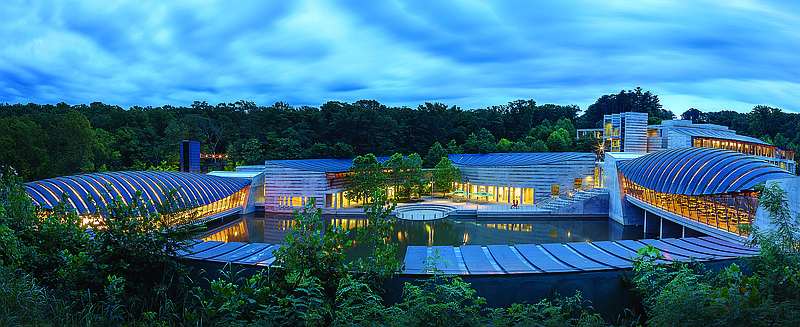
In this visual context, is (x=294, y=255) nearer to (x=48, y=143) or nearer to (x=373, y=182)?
(x=373, y=182)

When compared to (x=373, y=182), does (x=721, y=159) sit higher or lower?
higher

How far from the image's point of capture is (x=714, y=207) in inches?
834

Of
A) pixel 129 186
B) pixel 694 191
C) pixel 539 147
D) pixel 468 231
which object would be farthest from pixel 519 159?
pixel 129 186

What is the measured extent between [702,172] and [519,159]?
67.4 feet

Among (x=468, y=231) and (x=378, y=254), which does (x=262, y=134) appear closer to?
(x=468, y=231)

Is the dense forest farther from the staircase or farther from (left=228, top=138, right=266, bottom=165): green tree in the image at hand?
the staircase

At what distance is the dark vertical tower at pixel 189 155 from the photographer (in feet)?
143

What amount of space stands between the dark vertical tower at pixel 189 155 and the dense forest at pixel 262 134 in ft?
23.3

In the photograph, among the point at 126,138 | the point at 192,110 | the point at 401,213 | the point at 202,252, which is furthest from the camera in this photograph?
the point at 192,110

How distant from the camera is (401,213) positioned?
3319 centimetres

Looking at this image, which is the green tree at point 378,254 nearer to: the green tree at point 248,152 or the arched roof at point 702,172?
the arched roof at point 702,172

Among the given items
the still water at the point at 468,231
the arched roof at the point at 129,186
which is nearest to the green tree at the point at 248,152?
the arched roof at the point at 129,186

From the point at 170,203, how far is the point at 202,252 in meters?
5.36

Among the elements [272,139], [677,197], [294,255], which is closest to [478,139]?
[272,139]
